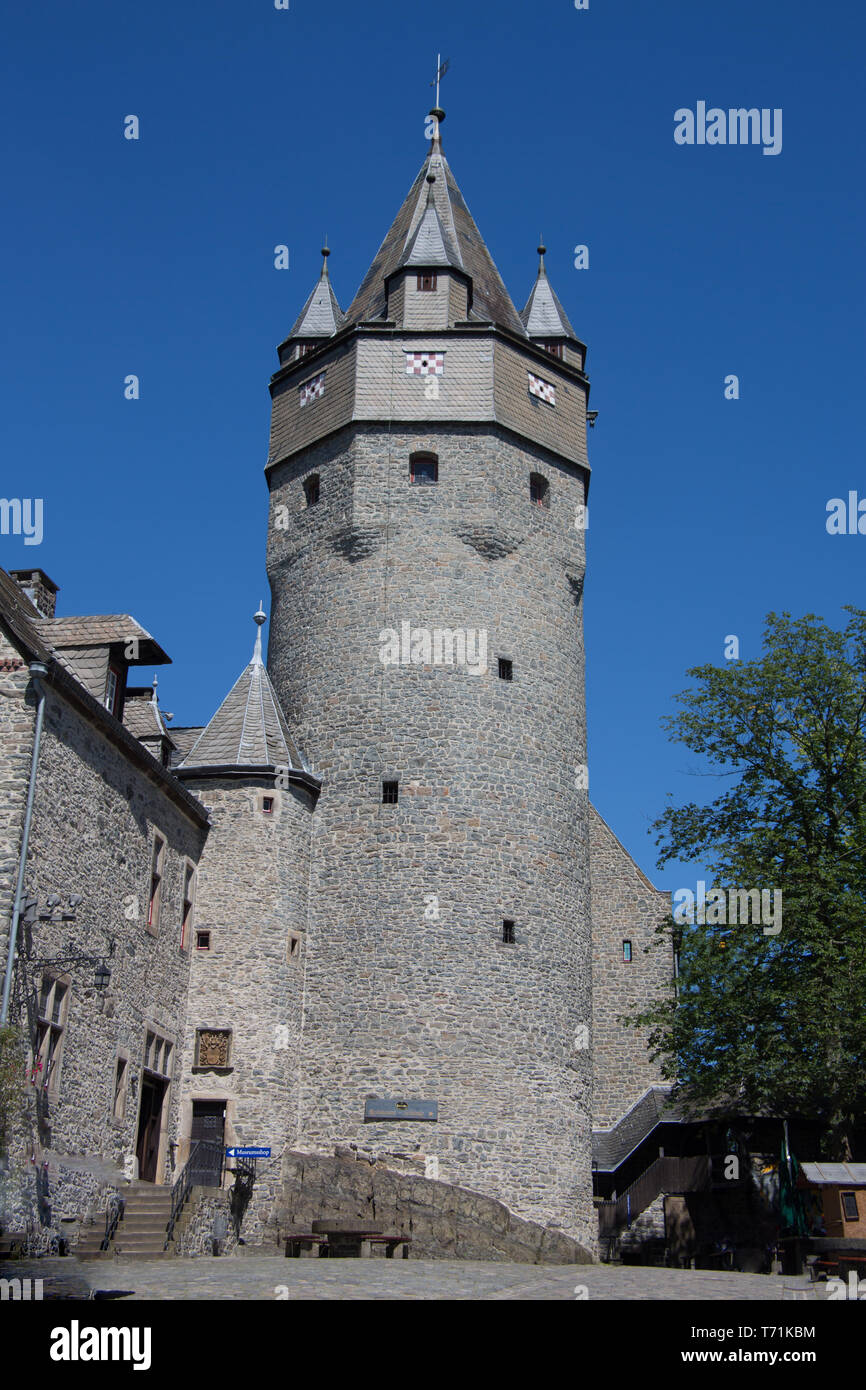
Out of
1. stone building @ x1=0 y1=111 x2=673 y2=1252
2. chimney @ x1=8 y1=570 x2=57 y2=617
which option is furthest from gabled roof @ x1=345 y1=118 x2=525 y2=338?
chimney @ x1=8 y1=570 x2=57 y2=617

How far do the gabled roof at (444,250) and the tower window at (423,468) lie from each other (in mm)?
3471

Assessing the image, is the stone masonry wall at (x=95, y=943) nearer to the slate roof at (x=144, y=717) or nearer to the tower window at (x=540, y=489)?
the slate roof at (x=144, y=717)

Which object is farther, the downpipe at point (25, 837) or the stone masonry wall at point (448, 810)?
the stone masonry wall at point (448, 810)

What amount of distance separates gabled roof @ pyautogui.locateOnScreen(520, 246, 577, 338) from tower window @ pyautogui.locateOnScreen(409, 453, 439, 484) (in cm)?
563

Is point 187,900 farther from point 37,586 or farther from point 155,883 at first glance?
point 37,586

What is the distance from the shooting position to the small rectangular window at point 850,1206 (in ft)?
61.9

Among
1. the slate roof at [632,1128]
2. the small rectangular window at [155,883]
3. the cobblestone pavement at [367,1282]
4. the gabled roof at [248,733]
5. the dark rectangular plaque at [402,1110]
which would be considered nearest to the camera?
the cobblestone pavement at [367,1282]

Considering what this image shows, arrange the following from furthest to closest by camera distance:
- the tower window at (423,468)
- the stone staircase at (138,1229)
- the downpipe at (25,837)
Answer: the tower window at (423,468) < the stone staircase at (138,1229) < the downpipe at (25,837)

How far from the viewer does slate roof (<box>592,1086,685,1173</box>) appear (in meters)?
29.8

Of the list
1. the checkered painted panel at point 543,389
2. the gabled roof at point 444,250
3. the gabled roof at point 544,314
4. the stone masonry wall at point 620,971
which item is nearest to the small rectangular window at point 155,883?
the stone masonry wall at point 620,971

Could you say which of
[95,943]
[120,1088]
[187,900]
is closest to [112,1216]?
[120,1088]

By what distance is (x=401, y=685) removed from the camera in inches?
1067
